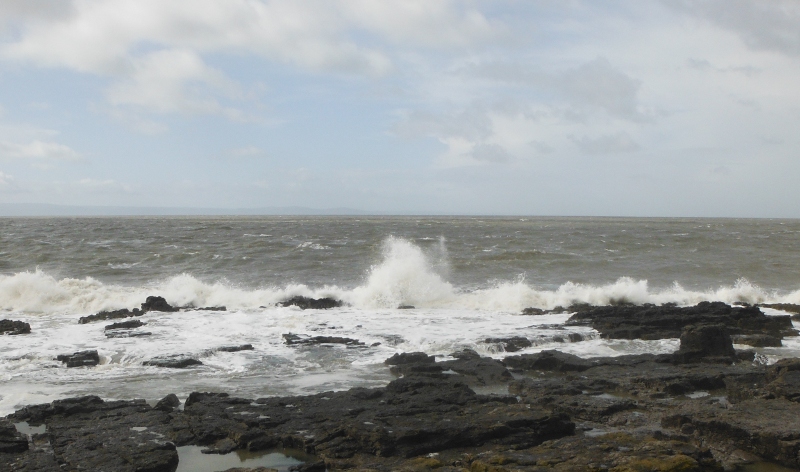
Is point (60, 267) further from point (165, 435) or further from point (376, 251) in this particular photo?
point (165, 435)

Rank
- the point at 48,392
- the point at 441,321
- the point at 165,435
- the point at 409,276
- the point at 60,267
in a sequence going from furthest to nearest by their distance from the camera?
the point at 60,267 < the point at 409,276 < the point at 441,321 < the point at 48,392 < the point at 165,435

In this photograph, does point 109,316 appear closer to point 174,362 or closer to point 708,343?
point 174,362

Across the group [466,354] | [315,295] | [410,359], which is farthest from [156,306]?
[466,354]

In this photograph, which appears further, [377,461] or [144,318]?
[144,318]

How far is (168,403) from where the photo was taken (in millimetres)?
9047

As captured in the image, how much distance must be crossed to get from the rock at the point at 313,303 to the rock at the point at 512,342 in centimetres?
723

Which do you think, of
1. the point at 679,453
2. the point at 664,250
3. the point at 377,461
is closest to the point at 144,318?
the point at 377,461

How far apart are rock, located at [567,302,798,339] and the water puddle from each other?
9218mm

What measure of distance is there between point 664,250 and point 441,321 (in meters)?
25.4

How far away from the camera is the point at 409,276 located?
74.5ft

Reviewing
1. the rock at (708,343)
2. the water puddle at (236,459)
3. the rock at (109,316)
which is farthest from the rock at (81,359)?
the rock at (708,343)

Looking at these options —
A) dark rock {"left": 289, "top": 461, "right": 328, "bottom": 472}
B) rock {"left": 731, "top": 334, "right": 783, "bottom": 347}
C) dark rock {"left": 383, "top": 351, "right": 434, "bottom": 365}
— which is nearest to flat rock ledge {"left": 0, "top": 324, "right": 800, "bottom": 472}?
dark rock {"left": 289, "top": 461, "right": 328, "bottom": 472}

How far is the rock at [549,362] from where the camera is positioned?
37.2ft

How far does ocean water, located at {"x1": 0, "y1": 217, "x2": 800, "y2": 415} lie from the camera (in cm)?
1167
